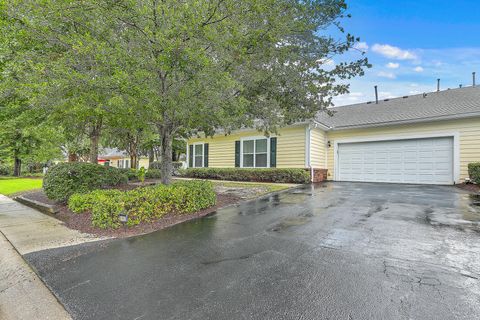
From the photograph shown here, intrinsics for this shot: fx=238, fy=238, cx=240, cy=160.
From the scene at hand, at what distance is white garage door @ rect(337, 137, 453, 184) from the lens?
11234mm

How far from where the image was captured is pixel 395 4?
10.5 meters

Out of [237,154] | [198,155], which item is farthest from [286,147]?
[198,155]

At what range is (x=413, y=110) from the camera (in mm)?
12734

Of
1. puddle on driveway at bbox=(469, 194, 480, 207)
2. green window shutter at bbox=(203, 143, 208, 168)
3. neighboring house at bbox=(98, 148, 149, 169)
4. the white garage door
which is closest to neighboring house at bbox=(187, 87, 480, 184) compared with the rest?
the white garage door

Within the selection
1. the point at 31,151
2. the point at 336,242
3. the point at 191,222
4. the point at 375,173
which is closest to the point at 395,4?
the point at 375,173

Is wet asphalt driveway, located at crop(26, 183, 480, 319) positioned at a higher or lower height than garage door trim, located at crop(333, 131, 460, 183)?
lower

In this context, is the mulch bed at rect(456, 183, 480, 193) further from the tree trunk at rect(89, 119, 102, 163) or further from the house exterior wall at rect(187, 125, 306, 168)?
the tree trunk at rect(89, 119, 102, 163)

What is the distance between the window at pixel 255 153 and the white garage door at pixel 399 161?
4451 mm

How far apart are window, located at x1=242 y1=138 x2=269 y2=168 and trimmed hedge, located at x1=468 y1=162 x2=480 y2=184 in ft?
29.8

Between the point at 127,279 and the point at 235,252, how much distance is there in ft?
4.80

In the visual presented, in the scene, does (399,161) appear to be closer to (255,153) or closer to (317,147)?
(317,147)

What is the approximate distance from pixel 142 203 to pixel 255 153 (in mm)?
10149

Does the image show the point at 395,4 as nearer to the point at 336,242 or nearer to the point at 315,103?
the point at 315,103

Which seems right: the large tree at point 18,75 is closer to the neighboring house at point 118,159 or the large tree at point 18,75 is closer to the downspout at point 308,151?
the downspout at point 308,151
